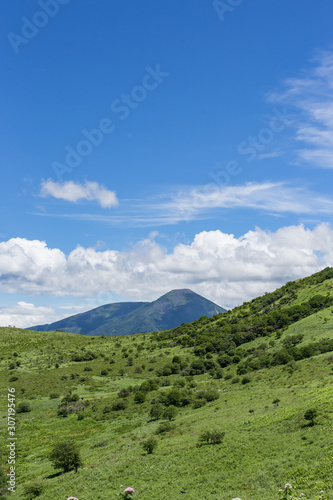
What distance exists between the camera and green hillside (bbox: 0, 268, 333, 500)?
2789 cm

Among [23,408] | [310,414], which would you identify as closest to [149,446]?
[310,414]

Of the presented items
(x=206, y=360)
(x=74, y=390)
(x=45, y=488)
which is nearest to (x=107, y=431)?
(x=45, y=488)

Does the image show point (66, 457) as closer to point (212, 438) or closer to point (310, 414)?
point (212, 438)

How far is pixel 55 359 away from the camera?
116m

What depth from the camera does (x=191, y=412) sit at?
182 feet

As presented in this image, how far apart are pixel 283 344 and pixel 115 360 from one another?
2298 inches

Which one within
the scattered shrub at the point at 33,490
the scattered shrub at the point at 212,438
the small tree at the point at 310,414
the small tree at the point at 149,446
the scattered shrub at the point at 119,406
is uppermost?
the small tree at the point at 310,414

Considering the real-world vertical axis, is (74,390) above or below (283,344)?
below

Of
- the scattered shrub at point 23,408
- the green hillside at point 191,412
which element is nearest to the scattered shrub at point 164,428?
the green hillside at point 191,412

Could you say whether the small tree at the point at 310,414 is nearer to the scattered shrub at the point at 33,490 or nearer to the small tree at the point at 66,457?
the small tree at the point at 66,457

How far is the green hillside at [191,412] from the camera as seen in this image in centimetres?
2789

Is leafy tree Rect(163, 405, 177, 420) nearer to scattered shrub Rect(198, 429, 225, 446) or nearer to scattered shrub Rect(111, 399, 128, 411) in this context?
scattered shrub Rect(111, 399, 128, 411)

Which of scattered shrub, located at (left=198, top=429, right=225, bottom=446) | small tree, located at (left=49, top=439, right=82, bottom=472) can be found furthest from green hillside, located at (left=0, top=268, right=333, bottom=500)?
small tree, located at (left=49, top=439, right=82, bottom=472)

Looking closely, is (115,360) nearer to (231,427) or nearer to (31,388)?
(31,388)
